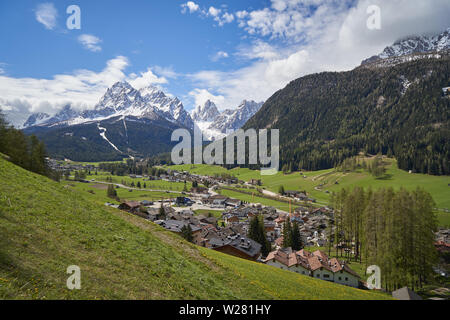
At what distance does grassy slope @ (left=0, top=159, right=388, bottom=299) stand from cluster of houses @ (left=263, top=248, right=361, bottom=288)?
29145mm

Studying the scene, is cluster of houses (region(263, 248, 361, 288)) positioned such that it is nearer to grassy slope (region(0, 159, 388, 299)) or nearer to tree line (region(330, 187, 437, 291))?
tree line (region(330, 187, 437, 291))

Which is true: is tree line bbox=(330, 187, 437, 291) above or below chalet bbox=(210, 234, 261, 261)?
above

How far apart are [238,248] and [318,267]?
57.8 ft

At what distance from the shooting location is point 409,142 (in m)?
199

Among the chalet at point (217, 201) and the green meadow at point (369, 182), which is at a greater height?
the green meadow at point (369, 182)

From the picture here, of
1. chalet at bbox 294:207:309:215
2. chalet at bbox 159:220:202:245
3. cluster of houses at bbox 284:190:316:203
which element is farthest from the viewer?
cluster of houses at bbox 284:190:316:203

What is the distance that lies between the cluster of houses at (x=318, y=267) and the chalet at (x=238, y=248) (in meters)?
4.29

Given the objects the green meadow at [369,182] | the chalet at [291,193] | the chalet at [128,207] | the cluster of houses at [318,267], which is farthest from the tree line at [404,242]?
the chalet at [291,193]

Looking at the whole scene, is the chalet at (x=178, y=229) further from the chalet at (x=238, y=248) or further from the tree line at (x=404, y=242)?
the tree line at (x=404, y=242)

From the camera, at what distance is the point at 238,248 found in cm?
5344

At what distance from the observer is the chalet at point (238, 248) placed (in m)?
52.3

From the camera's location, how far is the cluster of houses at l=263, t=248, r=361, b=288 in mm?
46375

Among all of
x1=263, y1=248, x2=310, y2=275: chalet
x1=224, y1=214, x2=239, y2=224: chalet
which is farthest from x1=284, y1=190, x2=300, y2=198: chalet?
x1=263, y1=248, x2=310, y2=275: chalet

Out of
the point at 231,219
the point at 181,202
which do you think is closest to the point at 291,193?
the point at 231,219
